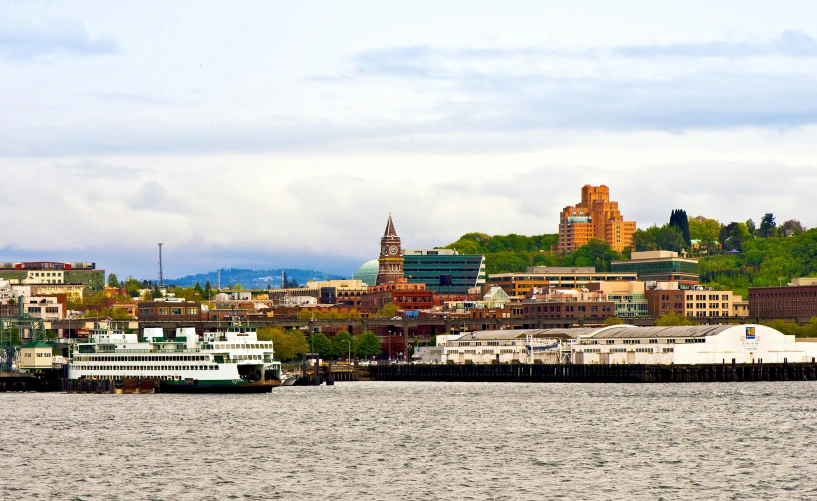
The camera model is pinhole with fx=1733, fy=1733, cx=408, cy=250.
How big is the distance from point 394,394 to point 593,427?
59.2 m

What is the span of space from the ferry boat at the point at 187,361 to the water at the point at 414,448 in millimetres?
10374


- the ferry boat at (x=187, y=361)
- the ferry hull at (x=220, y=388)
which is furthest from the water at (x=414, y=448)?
the ferry boat at (x=187, y=361)

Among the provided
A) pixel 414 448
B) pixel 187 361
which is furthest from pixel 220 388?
pixel 414 448

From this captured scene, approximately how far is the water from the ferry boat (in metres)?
10.4

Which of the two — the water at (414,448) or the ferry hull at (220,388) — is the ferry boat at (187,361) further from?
the water at (414,448)

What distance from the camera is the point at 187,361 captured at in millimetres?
175500

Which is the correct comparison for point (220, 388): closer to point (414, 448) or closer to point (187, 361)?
point (187, 361)

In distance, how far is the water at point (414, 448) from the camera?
87500 mm

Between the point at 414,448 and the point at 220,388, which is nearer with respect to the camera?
the point at 414,448

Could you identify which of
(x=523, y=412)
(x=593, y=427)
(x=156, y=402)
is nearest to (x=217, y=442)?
(x=593, y=427)

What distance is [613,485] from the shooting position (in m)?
88.1

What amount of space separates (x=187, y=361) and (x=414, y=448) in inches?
2816

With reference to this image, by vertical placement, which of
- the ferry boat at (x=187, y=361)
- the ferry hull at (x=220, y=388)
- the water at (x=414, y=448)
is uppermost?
the ferry boat at (x=187, y=361)

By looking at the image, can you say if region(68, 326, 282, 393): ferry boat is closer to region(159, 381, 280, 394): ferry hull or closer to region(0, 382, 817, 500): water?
region(159, 381, 280, 394): ferry hull
